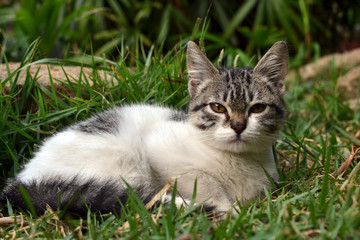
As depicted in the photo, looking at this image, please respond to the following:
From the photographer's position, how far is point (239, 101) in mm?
2154

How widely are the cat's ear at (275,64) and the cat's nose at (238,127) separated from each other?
17.1 inches

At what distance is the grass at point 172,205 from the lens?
161 cm

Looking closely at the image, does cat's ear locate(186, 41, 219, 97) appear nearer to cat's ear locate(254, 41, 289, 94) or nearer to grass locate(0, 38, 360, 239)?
cat's ear locate(254, 41, 289, 94)

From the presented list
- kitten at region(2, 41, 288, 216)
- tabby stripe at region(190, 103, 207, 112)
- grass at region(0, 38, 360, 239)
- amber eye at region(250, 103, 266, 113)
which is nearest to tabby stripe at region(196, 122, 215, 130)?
kitten at region(2, 41, 288, 216)

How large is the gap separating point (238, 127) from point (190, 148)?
0.33m

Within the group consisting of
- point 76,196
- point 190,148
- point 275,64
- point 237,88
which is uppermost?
point 275,64

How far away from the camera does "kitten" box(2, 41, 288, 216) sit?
2041 millimetres

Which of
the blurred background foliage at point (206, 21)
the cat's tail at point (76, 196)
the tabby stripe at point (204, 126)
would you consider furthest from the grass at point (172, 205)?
the blurred background foliage at point (206, 21)

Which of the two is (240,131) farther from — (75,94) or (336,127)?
(336,127)

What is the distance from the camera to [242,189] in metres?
2.20

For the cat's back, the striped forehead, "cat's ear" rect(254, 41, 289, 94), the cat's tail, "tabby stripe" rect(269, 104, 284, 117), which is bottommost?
the cat's tail

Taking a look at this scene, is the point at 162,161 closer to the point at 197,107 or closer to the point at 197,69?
the point at 197,107

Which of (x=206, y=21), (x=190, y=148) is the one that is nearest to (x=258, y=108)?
(x=190, y=148)

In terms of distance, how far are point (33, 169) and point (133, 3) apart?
191 inches
